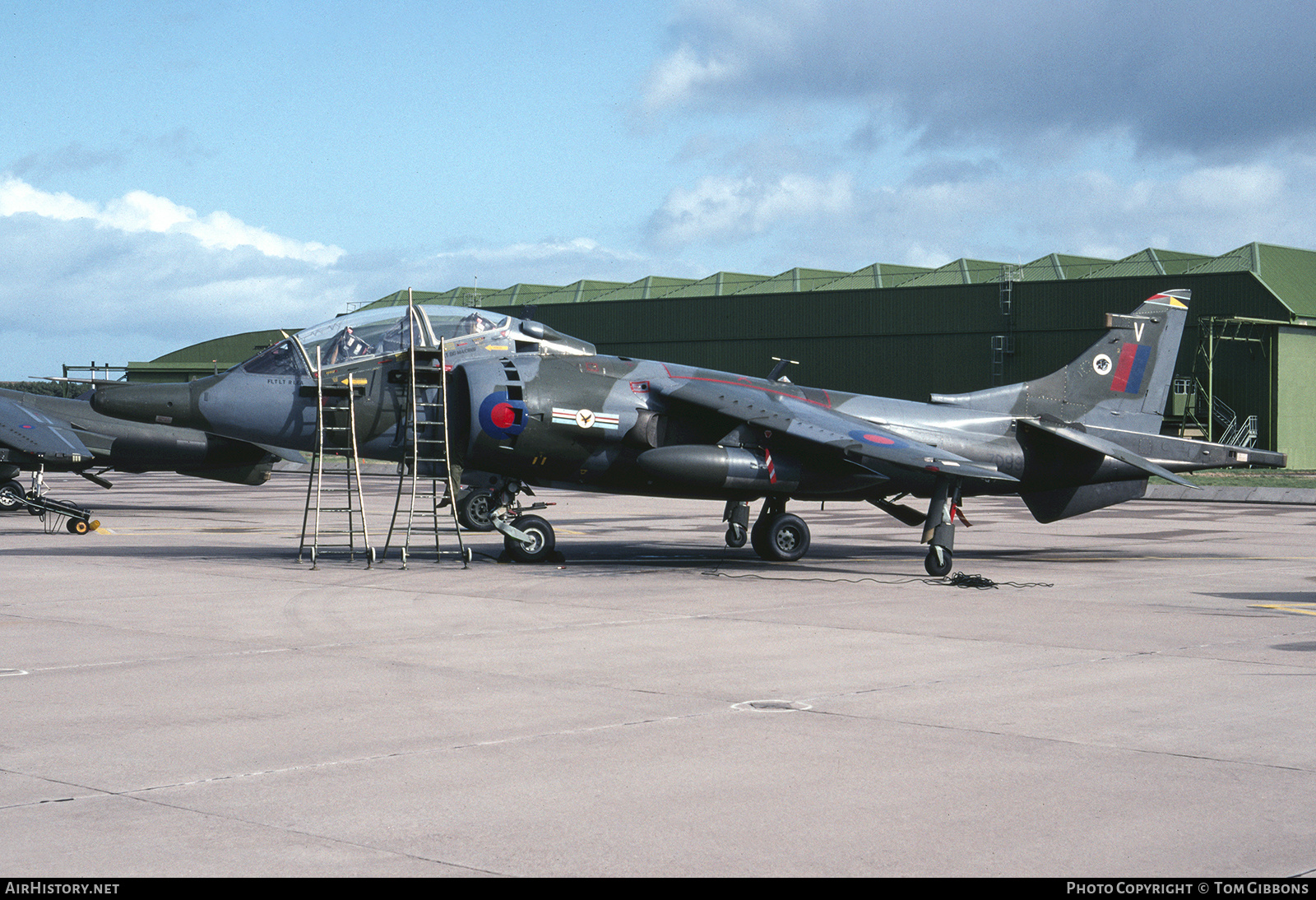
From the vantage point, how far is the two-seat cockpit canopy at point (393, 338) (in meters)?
17.1

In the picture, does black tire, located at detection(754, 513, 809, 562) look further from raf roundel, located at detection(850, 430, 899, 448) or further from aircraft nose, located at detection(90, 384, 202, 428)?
aircraft nose, located at detection(90, 384, 202, 428)

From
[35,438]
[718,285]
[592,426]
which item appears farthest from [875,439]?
[718,285]

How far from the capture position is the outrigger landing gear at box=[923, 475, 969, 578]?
1639 centimetres

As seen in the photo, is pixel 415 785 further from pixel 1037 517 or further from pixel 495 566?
pixel 1037 517

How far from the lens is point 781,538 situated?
61.7 ft

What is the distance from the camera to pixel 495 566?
680 inches

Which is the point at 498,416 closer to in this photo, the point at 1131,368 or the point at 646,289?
the point at 1131,368

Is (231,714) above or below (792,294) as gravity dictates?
below

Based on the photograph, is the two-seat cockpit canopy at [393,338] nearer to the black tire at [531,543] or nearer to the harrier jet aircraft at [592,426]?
the harrier jet aircraft at [592,426]

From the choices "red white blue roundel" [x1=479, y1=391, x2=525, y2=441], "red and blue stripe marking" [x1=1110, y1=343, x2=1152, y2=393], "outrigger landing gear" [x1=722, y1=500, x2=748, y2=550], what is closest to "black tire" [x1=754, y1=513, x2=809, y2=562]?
"outrigger landing gear" [x1=722, y1=500, x2=748, y2=550]

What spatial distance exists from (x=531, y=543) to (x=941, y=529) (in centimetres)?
559
